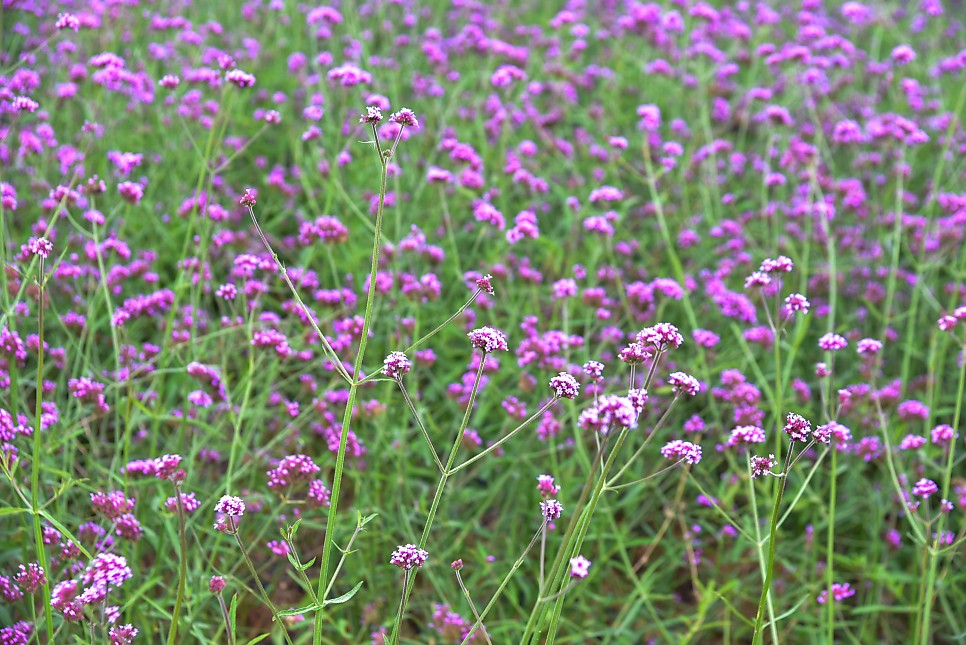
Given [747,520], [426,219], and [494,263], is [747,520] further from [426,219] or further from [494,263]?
[426,219]

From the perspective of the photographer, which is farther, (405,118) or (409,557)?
(405,118)

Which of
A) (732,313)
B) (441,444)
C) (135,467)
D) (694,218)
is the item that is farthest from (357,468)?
(694,218)

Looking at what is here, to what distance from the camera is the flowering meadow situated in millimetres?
2533

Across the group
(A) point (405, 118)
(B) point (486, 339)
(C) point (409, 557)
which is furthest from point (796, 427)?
(A) point (405, 118)

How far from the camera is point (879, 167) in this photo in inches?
222

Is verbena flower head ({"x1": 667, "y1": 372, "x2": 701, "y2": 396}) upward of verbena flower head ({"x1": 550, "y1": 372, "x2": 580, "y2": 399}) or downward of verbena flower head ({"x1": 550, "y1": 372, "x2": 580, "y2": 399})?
downward

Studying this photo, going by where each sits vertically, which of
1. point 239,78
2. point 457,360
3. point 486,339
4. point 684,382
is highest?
point 239,78

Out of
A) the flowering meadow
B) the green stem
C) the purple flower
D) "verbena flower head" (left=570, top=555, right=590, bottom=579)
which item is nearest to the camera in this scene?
"verbena flower head" (left=570, top=555, right=590, bottom=579)

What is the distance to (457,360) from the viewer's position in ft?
13.5

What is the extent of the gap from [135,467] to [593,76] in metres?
4.52

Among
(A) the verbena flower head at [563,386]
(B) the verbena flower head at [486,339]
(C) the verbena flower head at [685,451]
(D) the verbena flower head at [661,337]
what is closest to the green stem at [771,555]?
(C) the verbena flower head at [685,451]

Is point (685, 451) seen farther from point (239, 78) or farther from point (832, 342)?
point (239, 78)

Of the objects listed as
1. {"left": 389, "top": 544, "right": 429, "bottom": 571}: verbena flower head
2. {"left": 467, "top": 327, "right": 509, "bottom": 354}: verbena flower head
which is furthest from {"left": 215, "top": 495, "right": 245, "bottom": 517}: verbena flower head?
{"left": 467, "top": 327, "right": 509, "bottom": 354}: verbena flower head

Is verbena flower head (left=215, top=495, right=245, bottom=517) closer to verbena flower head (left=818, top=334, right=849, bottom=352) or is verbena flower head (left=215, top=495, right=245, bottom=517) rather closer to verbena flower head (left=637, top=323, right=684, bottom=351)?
verbena flower head (left=637, top=323, right=684, bottom=351)
